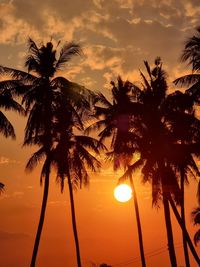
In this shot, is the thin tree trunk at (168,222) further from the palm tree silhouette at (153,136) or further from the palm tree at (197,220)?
the palm tree at (197,220)

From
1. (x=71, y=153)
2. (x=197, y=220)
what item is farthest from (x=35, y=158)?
(x=197, y=220)

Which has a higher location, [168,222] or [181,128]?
[181,128]

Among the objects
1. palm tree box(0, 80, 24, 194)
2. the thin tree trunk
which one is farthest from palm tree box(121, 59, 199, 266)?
palm tree box(0, 80, 24, 194)

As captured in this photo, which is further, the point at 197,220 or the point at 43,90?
the point at 197,220

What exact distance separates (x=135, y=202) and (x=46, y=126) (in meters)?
13.6

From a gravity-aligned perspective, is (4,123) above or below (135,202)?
above

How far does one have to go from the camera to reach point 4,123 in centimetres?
2652

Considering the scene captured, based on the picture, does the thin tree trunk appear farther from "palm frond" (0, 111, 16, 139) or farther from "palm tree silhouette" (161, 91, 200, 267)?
"palm frond" (0, 111, 16, 139)

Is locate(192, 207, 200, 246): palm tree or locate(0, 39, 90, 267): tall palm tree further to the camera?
locate(192, 207, 200, 246): palm tree

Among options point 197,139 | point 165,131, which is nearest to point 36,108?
point 165,131

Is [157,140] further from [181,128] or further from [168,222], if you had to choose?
[168,222]

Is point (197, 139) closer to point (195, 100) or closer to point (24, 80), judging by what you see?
point (195, 100)

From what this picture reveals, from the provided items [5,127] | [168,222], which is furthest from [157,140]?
[5,127]

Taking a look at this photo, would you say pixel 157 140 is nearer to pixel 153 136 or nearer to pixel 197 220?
pixel 153 136
